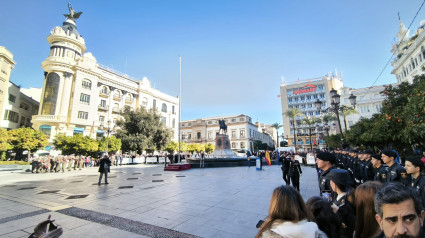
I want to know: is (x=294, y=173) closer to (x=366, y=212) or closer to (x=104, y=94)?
(x=366, y=212)

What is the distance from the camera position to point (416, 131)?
6.50 metres

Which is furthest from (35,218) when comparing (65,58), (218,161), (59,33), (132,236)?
(59,33)

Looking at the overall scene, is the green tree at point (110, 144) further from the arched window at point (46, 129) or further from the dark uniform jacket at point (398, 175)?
the dark uniform jacket at point (398, 175)

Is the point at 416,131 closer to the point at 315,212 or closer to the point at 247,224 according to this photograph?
the point at 247,224

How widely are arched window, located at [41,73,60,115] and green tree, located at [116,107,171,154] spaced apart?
10914mm

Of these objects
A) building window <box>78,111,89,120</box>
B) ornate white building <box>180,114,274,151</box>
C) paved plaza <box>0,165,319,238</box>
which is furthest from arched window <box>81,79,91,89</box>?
ornate white building <box>180,114,274,151</box>

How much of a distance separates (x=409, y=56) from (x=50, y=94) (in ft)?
194

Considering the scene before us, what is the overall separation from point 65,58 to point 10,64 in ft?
26.2

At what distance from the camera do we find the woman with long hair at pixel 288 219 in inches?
55.8

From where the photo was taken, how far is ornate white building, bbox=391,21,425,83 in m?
26.5

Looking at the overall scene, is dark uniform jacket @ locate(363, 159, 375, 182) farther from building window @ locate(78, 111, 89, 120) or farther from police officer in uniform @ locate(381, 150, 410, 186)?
building window @ locate(78, 111, 89, 120)

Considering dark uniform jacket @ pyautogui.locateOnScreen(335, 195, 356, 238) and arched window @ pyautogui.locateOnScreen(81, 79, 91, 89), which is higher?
arched window @ pyautogui.locateOnScreen(81, 79, 91, 89)

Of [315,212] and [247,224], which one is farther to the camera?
[247,224]

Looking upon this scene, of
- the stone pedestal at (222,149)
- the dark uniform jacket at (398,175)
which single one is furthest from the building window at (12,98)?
the dark uniform jacket at (398,175)
